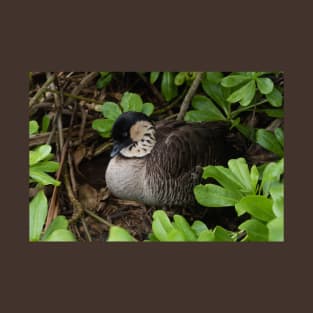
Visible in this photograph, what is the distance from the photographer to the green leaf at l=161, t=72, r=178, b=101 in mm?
2521

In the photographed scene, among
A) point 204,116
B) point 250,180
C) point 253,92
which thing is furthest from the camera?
point 204,116

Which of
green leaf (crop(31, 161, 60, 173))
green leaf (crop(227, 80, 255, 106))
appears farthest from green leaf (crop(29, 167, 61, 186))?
green leaf (crop(227, 80, 255, 106))

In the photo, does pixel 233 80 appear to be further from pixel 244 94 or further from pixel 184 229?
pixel 184 229

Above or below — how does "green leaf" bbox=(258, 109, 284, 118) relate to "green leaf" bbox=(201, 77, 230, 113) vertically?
below

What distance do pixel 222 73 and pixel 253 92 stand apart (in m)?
0.15

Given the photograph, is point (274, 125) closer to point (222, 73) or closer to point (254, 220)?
point (222, 73)

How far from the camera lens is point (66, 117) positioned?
2574 mm

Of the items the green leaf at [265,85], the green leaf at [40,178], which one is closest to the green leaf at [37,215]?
the green leaf at [40,178]

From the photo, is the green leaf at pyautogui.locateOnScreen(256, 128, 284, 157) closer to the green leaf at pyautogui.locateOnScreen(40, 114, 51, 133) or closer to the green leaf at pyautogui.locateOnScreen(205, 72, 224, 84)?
the green leaf at pyautogui.locateOnScreen(205, 72, 224, 84)

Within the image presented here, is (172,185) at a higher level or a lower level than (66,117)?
lower

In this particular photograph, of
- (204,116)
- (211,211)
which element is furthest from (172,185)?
(204,116)

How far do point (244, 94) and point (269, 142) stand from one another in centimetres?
22

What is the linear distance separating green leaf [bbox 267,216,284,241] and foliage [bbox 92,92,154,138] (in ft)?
3.29

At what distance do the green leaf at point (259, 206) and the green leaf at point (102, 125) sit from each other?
2.75ft
